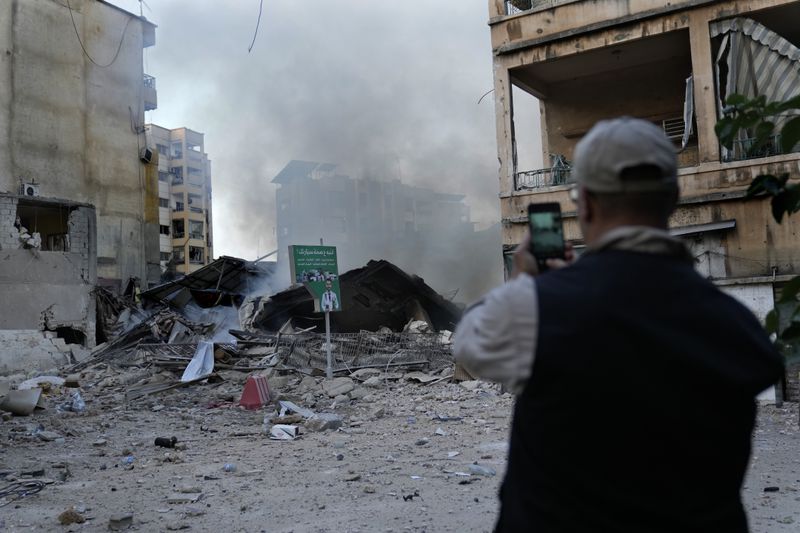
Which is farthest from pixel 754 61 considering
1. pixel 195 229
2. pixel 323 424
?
pixel 195 229

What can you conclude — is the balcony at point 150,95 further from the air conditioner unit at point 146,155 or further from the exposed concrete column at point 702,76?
the exposed concrete column at point 702,76

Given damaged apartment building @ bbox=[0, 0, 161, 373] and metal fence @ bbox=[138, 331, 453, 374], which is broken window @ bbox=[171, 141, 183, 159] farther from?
metal fence @ bbox=[138, 331, 453, 374]

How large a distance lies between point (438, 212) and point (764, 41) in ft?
87.0

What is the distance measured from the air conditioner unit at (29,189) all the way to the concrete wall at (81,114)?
0.67ft

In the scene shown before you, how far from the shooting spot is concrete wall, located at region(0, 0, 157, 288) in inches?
988

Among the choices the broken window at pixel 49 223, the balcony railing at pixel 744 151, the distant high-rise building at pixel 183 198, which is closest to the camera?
the balcony railing at pixel 744 151

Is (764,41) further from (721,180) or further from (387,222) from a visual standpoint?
(387,222)

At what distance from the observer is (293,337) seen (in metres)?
13.8

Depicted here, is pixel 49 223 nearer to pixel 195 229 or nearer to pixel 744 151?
pixel 744 151

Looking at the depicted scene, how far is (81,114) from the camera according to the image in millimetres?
27625

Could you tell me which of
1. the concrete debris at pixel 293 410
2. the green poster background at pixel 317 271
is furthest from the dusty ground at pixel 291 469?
the green poster background at pixel 317 271

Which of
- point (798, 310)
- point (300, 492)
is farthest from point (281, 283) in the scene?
point (798, 310)

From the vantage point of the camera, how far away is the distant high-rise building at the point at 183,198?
189 ft

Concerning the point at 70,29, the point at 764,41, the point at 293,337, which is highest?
Answer: the point at 70,29
